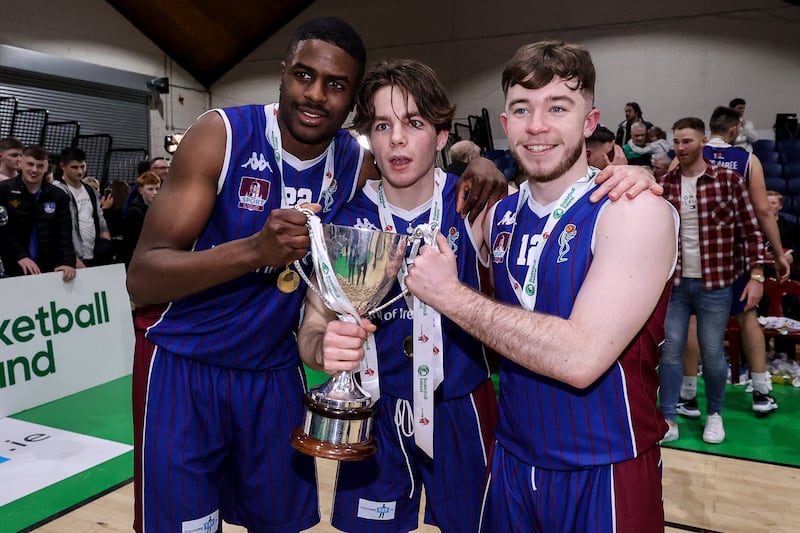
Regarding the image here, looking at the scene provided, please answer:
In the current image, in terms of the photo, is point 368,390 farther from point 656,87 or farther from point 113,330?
point 656,87

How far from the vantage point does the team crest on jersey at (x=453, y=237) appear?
1.94 metres

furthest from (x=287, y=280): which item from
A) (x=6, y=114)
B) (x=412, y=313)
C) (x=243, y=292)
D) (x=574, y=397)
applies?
(x=6, y=114)

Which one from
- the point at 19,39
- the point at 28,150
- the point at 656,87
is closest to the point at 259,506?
the point at 28,150

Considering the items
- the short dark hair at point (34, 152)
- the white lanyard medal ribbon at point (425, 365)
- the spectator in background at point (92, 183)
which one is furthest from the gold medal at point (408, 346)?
the spectator in background at point (92, 183)

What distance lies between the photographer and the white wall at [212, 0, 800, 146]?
440 inches

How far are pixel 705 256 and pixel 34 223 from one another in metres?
5.41

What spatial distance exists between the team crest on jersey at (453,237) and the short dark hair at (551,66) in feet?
1.68

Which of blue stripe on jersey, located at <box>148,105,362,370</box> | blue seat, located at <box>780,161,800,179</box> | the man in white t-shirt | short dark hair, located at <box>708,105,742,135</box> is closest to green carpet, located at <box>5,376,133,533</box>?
the man in white t-shirt

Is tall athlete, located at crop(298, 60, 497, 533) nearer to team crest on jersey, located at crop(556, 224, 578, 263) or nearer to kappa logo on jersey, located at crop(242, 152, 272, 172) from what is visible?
kappa logo on jersey, located at crop(242, 152, 272, 172)

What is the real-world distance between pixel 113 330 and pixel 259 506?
13.0 feet

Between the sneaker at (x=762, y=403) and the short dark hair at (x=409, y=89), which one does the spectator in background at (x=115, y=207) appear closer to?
the short dark hair at (x=409, y=89)

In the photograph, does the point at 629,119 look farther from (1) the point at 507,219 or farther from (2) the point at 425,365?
(2) the point at 425,365

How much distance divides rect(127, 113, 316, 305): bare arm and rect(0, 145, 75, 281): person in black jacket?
4.16 metres

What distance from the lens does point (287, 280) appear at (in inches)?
74.6
